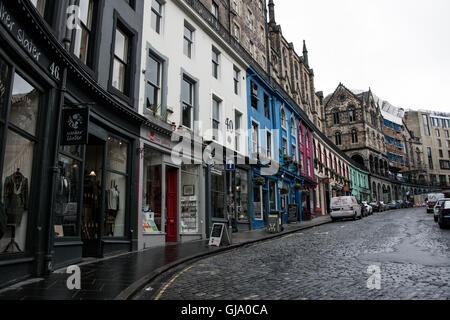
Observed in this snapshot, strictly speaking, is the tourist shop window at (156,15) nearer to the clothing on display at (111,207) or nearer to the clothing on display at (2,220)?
the clothing on display at (111,207)

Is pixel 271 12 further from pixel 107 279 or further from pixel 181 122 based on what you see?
pixel 107 279

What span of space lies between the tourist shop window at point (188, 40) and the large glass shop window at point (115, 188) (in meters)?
6.60

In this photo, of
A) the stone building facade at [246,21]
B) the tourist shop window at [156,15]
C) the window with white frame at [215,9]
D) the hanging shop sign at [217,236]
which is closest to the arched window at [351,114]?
the stone building facade at [246,21]

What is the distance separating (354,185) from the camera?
52656 mm

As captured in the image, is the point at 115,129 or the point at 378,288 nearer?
the point at 378,288

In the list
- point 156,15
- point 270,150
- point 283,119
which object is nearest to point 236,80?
point 270,150

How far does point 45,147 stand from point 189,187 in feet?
26.4

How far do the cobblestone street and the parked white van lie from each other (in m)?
15.4

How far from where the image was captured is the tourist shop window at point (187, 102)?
14.9m

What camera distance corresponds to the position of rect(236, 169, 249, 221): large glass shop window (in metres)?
19.1

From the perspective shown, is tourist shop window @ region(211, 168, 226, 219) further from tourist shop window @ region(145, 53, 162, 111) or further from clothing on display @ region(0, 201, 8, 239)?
clothing on display @ region(0, 201, 8, 239)

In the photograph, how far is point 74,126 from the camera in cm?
780

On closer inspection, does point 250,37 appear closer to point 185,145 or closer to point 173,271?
point 185,145

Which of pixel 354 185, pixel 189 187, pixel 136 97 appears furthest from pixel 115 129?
pixel 354 185
